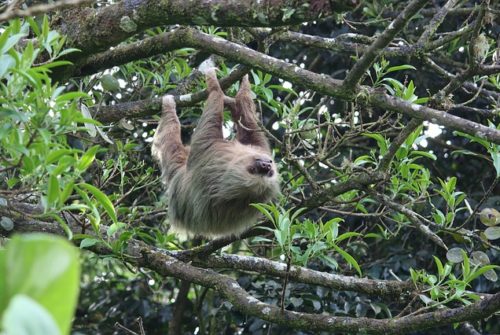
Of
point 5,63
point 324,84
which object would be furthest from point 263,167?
point 5,63

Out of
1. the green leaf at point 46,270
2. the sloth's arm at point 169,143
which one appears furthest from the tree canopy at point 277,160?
the sloth's arm at point 169,143

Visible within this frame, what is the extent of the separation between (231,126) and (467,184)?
3632mm

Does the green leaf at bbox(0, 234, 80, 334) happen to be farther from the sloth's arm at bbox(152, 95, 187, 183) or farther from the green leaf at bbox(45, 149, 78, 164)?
the sloth's arm at bbox(152, 95, 187, 183)

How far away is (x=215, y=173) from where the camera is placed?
6.95 m

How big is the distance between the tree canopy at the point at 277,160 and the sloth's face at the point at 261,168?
0.77 ft

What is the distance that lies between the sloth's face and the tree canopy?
23 cm

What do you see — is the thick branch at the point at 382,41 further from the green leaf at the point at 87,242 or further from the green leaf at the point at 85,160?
the green leaf at the point at 87,242

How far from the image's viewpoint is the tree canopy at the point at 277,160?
11.5 ft

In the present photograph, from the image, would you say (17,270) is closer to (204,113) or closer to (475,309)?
(475,309)

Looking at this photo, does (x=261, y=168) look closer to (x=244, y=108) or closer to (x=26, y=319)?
(x=244, y=108)

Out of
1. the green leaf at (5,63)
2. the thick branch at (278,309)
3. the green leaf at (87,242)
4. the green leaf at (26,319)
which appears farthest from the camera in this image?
the green leaf at (87,242)

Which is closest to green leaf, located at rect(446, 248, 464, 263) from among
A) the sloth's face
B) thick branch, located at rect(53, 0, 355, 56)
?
the sloth's face

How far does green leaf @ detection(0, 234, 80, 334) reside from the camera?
Result: 115cm

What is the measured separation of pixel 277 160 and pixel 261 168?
2.03 metres
